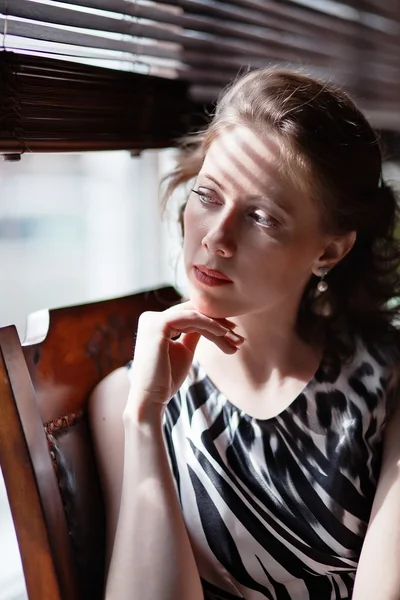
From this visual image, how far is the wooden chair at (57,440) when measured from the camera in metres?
1.05

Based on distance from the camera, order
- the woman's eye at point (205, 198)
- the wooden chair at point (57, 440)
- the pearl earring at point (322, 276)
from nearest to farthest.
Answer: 1. the wooden chair at point (57, 440)
2. the woman's eye at point (205, 198)
3. the pearl earring at point (322, 276)

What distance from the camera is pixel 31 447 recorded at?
1.07m

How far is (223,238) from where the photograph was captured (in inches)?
43.9

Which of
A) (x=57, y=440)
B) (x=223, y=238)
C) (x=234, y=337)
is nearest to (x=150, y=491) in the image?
(x=57, y=440)

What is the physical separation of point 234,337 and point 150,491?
0.30 meters

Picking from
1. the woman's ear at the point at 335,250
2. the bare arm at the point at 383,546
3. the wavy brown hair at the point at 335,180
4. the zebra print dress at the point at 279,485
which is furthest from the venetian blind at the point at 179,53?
the bare arm at the point at 383,546

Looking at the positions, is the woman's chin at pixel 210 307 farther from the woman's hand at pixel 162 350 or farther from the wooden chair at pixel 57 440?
the wooden chair at pixel 57 440

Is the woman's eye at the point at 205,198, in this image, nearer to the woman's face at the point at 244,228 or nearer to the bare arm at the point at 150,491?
the woman's face at the point at 244,228

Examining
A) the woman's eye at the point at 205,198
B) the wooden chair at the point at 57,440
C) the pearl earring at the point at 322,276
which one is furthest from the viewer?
the pearl earring at the point at 322,276

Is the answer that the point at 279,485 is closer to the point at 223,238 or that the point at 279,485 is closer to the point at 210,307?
the point at 210,307

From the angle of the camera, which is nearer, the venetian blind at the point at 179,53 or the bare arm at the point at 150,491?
the bare arm at the point at 150,491

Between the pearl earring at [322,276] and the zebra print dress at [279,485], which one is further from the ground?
the pearl earring at [322,276]

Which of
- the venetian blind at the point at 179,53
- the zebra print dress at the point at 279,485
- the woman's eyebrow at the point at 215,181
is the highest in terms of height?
the venetian blind at the point at 179,53

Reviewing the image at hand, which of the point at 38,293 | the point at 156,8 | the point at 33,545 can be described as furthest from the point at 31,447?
the point at 156,8
